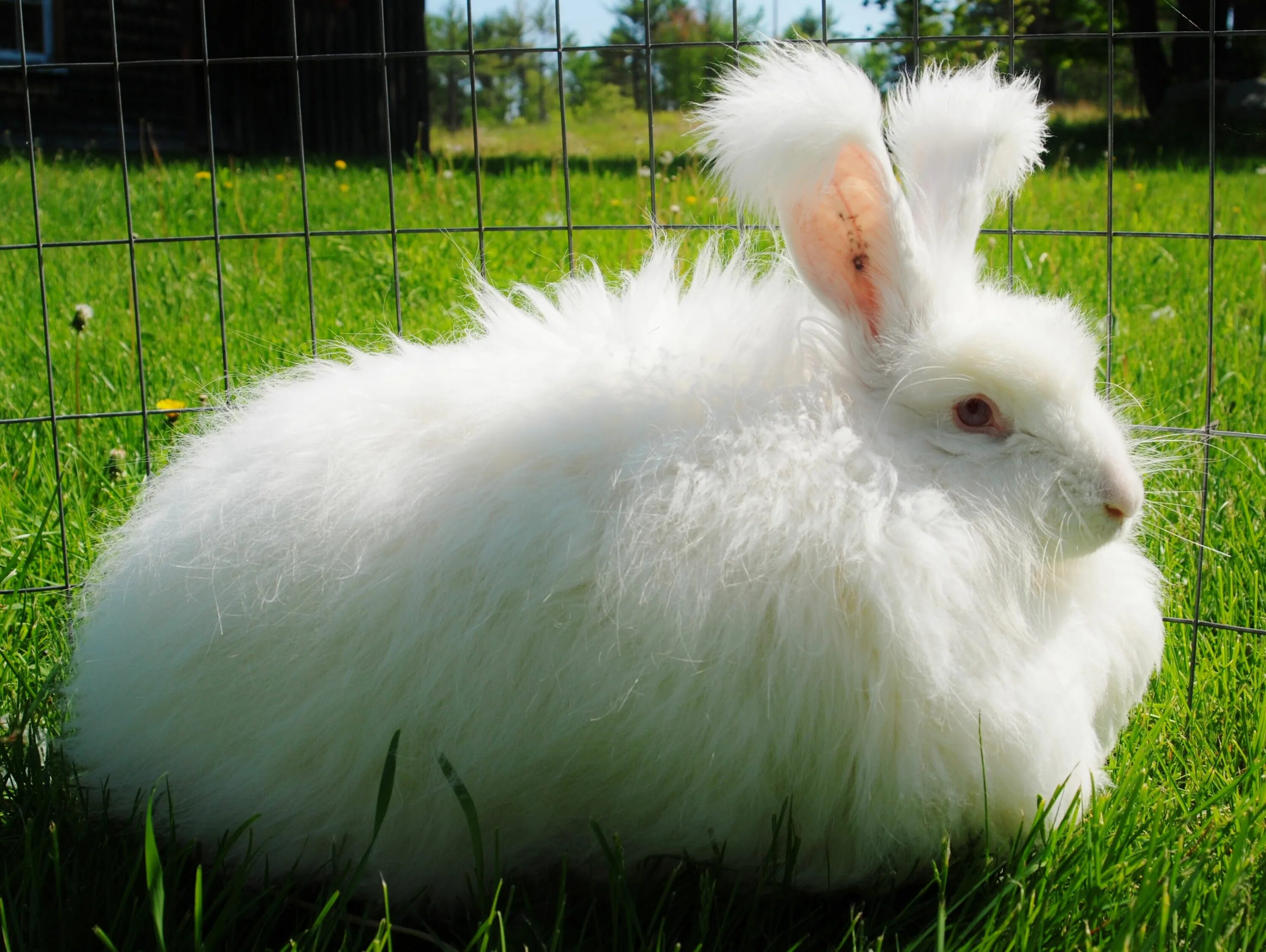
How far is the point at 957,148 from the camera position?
172 cm

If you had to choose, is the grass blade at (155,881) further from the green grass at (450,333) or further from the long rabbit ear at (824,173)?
the long rabbit ear at (824,173)

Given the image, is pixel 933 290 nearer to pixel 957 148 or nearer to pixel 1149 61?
pixel 957 148

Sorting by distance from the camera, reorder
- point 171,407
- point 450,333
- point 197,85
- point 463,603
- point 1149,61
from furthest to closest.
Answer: point 1149,61, point 197,85, point 171,407, point 450,333, point 463,603

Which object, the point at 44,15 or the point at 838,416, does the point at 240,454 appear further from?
the point at 44,15

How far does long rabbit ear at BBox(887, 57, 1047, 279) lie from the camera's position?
5.63ft

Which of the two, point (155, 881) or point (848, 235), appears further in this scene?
point (848, 235)

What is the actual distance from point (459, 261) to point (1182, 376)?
2359 mm

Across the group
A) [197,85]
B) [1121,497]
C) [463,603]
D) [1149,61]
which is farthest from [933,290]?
[1149,61]

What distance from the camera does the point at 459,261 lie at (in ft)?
14.4

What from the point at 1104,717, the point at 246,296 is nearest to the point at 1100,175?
the point at 246,296

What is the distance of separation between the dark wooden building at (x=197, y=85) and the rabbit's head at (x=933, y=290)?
28.1 feet

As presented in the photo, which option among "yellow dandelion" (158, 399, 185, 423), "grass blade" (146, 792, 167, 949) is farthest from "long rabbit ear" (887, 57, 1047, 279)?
"yellow dandelion" (158, 399, 185, 423)

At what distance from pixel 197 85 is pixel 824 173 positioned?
34.9ft

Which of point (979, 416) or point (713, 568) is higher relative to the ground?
point (979, 416)
